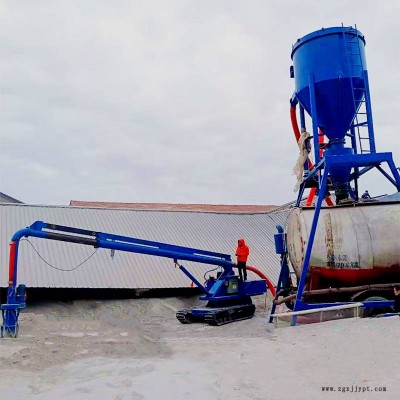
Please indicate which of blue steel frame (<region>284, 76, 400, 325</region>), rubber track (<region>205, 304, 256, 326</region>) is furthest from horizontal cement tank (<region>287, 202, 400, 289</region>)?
rubber track (<region>205, 304, 256, 326</region>)

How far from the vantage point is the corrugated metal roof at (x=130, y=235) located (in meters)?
15.5

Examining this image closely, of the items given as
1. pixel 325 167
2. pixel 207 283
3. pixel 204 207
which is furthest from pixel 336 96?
pixel 204 207

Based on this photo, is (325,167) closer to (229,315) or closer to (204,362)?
(229,315)

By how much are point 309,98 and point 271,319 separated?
5.53m

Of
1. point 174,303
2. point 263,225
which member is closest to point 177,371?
point 174,303

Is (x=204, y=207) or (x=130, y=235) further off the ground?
(x=204, y=207)

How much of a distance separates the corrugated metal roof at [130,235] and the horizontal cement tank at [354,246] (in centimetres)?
626

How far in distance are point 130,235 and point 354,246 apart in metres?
9.78

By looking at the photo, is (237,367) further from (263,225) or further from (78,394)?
(263,225)

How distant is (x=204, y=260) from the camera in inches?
499

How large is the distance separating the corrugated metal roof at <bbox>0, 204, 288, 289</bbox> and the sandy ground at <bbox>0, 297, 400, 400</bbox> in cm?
400

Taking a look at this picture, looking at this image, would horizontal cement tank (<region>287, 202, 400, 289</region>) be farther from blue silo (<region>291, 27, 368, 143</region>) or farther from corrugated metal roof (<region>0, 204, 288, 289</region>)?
→ corrugated metal roof (<region>0, 204, 288, 289</region>)

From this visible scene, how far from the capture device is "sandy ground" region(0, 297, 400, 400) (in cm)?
574

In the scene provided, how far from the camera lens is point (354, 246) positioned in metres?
10.7
